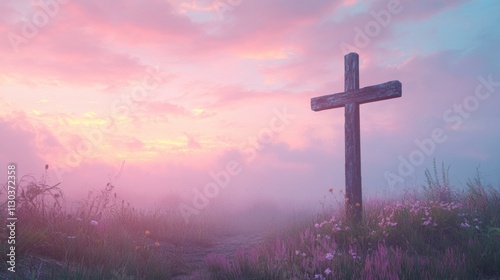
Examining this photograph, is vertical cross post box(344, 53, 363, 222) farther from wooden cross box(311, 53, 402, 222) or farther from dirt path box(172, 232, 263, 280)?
dirt path box(172, 232, 263, 280)

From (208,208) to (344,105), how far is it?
8370mm

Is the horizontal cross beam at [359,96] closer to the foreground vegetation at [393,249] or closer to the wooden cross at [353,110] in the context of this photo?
the wooden cross at [353,110]

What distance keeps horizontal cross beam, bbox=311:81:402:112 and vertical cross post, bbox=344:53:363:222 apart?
0.16 meters

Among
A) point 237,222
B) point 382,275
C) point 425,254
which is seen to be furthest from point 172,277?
point 237,222

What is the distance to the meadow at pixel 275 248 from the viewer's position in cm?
585

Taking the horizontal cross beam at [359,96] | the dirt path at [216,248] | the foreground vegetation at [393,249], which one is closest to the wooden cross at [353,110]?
the horizontal cross beam at [359,96]

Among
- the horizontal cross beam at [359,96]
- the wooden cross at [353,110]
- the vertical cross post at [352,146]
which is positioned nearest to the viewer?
the horizontal cross beam at [359,96]

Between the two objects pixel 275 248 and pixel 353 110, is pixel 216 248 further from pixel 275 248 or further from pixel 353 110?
pixel 353 110

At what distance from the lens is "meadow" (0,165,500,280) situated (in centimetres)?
585

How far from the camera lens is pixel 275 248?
26.5 ft

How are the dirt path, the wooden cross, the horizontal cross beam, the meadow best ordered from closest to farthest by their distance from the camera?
the meadow
the dirt path
the horizontal cross beam
the wooden cross

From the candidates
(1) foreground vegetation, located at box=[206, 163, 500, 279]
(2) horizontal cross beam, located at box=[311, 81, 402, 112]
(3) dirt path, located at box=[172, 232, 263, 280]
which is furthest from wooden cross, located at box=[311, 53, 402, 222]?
(3) dirt path, located at box=[172, 232, 263, 280]

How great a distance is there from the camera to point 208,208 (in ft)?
53.8

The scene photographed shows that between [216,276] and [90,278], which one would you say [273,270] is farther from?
[90,278]
